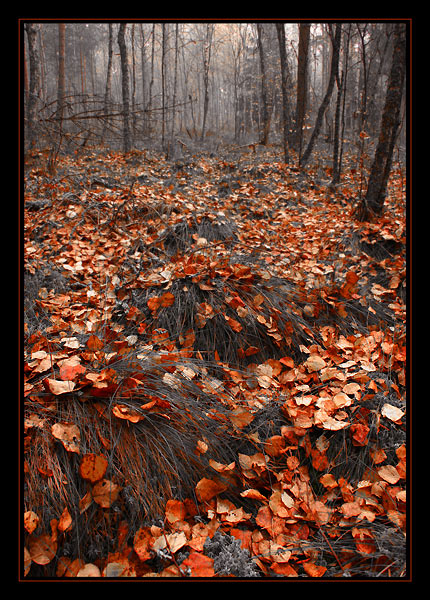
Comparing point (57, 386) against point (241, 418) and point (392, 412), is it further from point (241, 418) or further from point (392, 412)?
point (392, 412)

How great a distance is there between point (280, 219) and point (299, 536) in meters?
4.31

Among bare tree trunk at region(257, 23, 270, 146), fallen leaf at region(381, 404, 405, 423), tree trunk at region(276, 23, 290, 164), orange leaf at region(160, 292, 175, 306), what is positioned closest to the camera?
fallen leaf at region(381, 404, 405, 423)

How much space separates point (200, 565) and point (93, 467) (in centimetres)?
51

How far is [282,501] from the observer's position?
1.42 metres

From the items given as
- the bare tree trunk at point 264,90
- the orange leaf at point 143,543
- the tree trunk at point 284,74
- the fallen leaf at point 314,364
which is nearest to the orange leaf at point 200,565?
the orange leaf at point 143,543

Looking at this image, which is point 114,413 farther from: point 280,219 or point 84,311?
point 280,219

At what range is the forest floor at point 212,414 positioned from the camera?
4.07 feet

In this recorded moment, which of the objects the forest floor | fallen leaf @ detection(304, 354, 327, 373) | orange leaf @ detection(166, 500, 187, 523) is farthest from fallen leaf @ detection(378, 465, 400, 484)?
orange leaf @ detection(166, 500, 187, 523)

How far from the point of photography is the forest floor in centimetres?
124

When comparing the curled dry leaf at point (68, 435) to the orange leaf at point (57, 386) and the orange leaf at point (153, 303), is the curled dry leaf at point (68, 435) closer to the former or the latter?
the orange leaf at point (57, 386)

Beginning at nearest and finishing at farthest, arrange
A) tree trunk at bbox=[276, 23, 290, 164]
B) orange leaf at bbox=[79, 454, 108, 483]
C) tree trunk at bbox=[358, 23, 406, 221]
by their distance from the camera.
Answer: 1. orange leaf at bbox=[79, 454, 108, 483]
2. tree trunk at bbox=[358, 23, 406, 221]
3. tree trunk at bbox=[276, 23, 290, 164]

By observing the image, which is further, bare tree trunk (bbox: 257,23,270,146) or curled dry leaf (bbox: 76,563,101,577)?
bare tree trunk (bbox: 257,23,270,146)

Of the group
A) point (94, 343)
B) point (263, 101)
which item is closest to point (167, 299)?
point (94, 343)

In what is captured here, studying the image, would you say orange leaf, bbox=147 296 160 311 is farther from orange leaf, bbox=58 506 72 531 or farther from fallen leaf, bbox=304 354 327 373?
orange leaf, bbox=58 506 72 531
